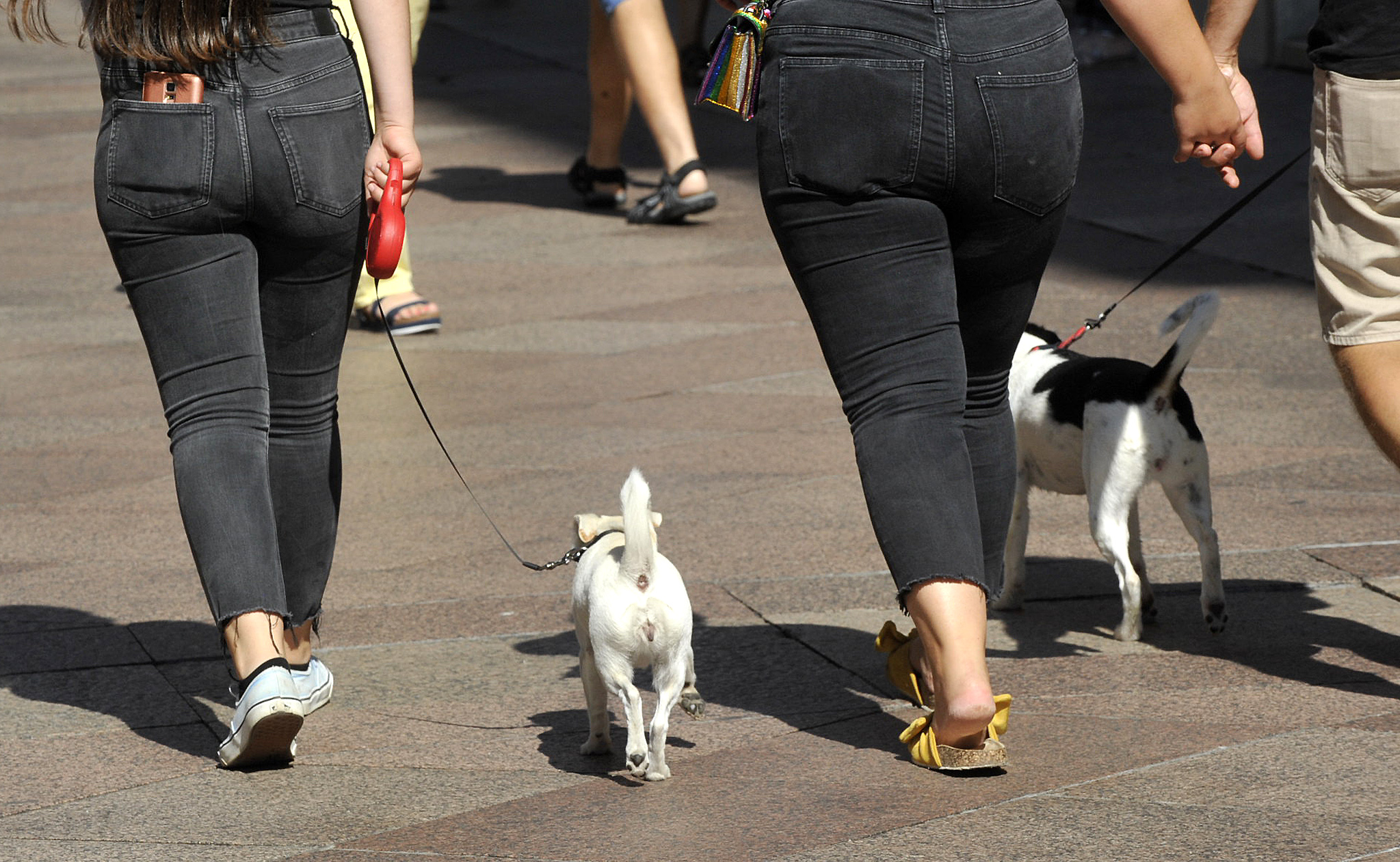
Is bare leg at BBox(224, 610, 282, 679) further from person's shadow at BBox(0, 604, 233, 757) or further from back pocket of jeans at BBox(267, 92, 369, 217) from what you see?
back pocket of jeans at BBox(267, 92, 369, 217)

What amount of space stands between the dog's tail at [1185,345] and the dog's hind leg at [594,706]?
1.51 meters

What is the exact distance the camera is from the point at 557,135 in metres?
13.2

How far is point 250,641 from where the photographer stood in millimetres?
A: 3479

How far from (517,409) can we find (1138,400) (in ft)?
9.96

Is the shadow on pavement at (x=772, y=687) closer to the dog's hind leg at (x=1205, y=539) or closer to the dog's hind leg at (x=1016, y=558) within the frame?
the dog's hind leg at (x=1016, y=558)

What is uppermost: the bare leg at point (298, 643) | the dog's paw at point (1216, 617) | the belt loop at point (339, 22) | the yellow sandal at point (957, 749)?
the belt loop at point (339, 22)

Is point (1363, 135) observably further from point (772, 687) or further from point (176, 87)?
point (176, 87)

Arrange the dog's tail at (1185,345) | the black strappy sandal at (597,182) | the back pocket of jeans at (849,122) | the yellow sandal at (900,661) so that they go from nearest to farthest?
1. the back pocket of jeans at (849,122)
2. the yellow sandal at (900,661)
3. the dog's tail at (1185,345)
4. the black strappy sandal at (597,182)

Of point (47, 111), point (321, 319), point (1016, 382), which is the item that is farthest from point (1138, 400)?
point (47, 111)

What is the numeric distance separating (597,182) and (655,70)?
136 cm

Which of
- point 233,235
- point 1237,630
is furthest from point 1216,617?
point 233,235

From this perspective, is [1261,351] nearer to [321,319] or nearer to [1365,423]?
[1365,423]

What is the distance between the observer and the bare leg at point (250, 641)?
3.47 meters

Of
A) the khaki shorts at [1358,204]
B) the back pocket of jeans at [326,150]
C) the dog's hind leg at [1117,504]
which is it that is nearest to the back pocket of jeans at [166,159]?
the back pocket of jeans at [326,150]
